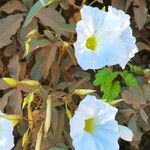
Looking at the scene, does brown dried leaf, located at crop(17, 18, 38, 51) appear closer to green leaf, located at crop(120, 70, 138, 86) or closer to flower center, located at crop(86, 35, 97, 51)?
flower center, located at crop(86, 35, 97, 51)

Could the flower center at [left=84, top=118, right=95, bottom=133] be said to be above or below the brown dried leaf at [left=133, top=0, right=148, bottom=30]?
below

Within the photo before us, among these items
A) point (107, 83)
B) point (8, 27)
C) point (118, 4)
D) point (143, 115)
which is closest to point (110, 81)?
point (107, 83)

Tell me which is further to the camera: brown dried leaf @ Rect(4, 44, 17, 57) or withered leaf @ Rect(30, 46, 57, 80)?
brown dried leaf @ Rect(4, 44, 17, 57)

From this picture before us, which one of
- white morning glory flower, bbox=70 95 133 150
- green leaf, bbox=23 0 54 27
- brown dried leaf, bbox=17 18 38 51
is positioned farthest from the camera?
brown dried leaf, bbox=17 18 38 51

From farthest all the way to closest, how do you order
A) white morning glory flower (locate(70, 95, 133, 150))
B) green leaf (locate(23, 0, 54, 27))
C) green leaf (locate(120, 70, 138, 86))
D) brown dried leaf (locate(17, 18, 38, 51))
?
green leaf (locate(120, 70, 138, 86))
brown dried leaf (locate(17, 18, 38, 51))
green leaf (locate(23, 0, 54, 27))
white morning glory flower (locate(70, 95, 133, 150))

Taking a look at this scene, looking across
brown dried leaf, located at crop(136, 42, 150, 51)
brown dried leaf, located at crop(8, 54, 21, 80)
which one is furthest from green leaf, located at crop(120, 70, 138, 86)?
brown dried leaf, located at crop(8, 54, 21, 80)

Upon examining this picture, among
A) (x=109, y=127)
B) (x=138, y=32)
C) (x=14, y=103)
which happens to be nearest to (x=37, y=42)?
(x=14, y=103)
